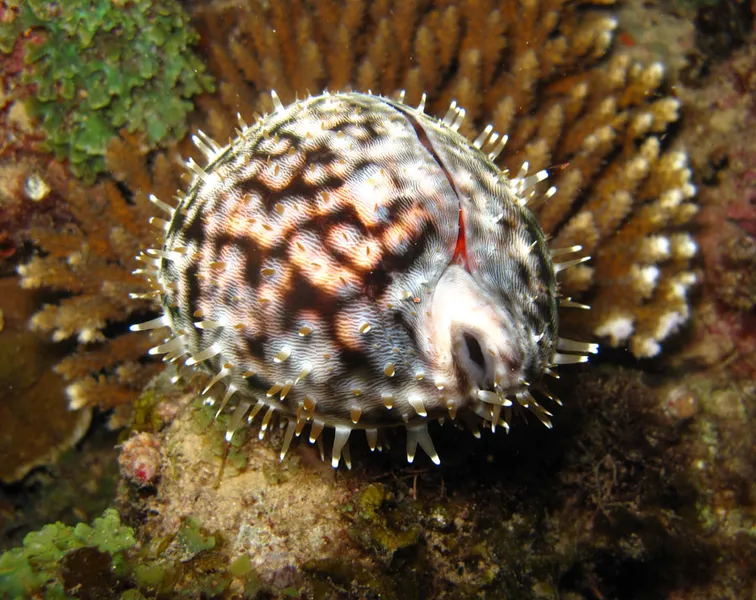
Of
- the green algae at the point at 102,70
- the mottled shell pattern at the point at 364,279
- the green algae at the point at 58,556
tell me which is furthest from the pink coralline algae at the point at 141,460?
the green algae at the point at 102,70

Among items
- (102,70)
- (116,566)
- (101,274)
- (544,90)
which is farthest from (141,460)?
(544,90)

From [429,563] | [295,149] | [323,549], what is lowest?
[429,563]

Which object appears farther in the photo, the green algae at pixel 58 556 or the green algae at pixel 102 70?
the green algae at pixel 102 70

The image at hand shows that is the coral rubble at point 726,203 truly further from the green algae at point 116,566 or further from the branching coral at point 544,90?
the green algae at point 116,566

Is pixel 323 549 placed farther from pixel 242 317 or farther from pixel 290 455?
pixel 242 317

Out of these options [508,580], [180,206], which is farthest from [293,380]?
[508,580]
